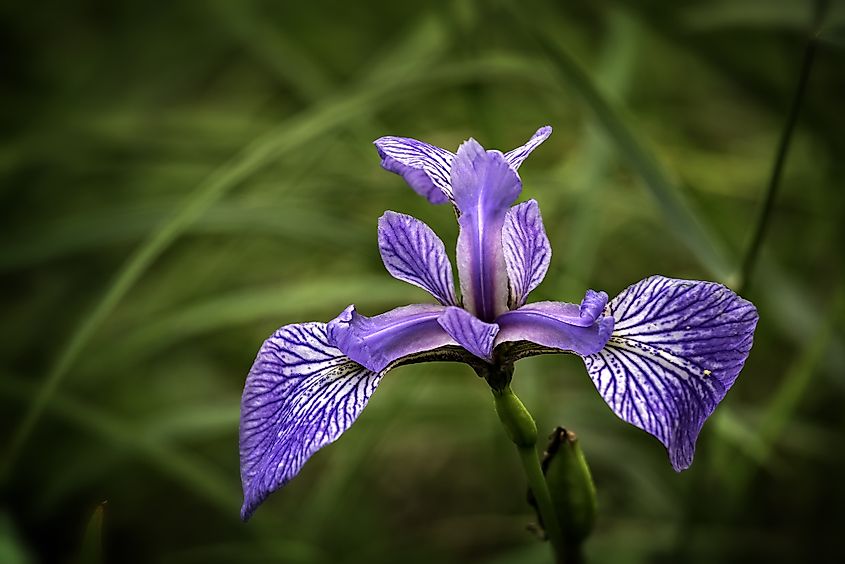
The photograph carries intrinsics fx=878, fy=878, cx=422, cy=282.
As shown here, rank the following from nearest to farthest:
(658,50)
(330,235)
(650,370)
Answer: (650,370)
(330,235)
(658,50)

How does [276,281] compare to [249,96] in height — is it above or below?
below

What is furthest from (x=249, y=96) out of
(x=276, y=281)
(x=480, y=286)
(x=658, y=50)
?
(x=480, y=286)

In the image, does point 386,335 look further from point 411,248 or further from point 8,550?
point 8,550

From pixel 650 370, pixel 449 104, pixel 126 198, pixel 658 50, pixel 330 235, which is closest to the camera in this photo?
pixel 650 370

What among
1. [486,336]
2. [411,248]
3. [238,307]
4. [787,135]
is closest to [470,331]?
[486,336]

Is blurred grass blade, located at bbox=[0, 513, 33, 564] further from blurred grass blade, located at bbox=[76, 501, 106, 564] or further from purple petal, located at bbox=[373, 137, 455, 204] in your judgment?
purple petal, located at bbox=[373, 137, 455, 204]

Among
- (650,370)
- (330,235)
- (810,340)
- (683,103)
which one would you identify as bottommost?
(810,340)

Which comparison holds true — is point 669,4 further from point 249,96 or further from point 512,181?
point 249,96
